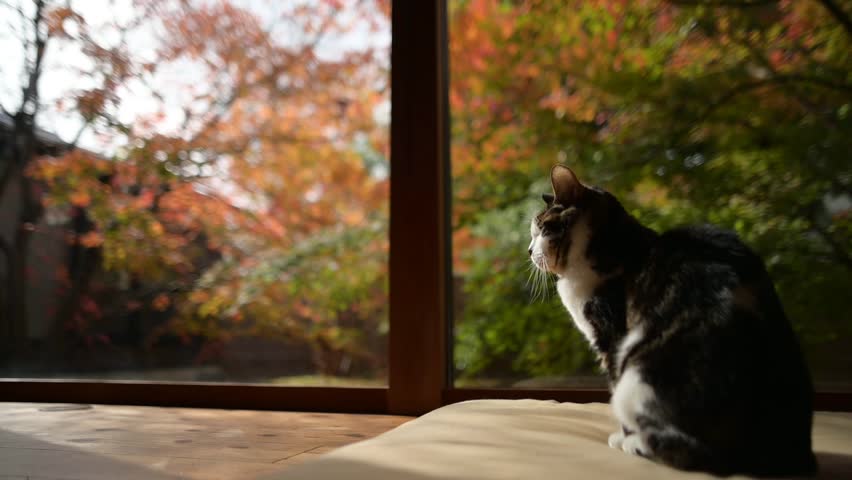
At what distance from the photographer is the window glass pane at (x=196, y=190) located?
Answer: 3.03 metres

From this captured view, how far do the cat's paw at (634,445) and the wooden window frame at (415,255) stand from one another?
0.96m

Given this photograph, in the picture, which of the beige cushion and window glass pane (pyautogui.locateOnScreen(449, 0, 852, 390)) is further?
window glass pane (pyautogui.locateOnScreen(449, 0, 852, 390))

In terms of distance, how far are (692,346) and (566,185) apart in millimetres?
379

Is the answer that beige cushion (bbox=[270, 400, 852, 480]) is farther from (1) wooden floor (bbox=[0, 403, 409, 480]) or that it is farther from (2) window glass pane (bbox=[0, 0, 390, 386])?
(2) window glass pane (bbox=[0, 0, 390, 386])

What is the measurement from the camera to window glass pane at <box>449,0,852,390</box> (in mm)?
2336

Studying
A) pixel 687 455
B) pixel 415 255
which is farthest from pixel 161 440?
pixel 687 455

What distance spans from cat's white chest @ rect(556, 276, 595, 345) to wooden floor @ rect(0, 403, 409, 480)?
64 cm

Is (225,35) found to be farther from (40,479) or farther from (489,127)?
(40,479)

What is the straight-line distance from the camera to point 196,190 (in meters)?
3.24

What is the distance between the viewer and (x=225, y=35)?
3.23m

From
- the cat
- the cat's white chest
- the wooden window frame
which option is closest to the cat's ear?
the cat

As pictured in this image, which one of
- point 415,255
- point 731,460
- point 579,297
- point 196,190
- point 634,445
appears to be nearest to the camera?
point 731,460

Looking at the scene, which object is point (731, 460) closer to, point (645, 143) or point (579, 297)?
point (579, 297)

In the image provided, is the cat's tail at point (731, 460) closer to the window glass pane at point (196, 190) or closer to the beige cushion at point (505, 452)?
the beige cushion at point (505, 452)
